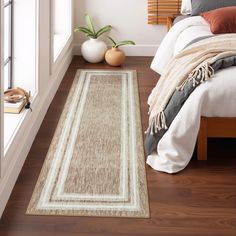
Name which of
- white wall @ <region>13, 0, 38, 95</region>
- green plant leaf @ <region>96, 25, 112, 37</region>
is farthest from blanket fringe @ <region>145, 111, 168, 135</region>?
green plant leaf @ <region>96, 25, 112, 37</region>

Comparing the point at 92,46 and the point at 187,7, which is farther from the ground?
the point at 187,7

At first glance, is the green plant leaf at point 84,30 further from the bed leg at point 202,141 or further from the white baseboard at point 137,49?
the bed leg at point 202,141

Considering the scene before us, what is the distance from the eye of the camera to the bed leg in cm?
321

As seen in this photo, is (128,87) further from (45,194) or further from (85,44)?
(45,194)

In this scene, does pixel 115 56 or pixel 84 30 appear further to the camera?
pixel 84 30

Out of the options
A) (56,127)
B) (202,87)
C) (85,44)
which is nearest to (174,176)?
(202,87)

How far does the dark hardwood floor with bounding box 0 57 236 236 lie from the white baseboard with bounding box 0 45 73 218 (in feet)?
0.15

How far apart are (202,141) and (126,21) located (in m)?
2.82

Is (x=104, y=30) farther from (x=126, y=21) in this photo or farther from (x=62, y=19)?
(x=62, y=19)

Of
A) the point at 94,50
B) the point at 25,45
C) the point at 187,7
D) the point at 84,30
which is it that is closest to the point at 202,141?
the point at 25,45

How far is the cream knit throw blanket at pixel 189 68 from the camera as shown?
10.7 feet

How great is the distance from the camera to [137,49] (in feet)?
19.4

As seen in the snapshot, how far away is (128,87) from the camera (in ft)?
15.6

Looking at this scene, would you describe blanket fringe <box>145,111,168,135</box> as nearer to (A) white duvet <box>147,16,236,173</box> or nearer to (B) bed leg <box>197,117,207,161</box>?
(A) white duvet <box>147,16,236,173</box>
